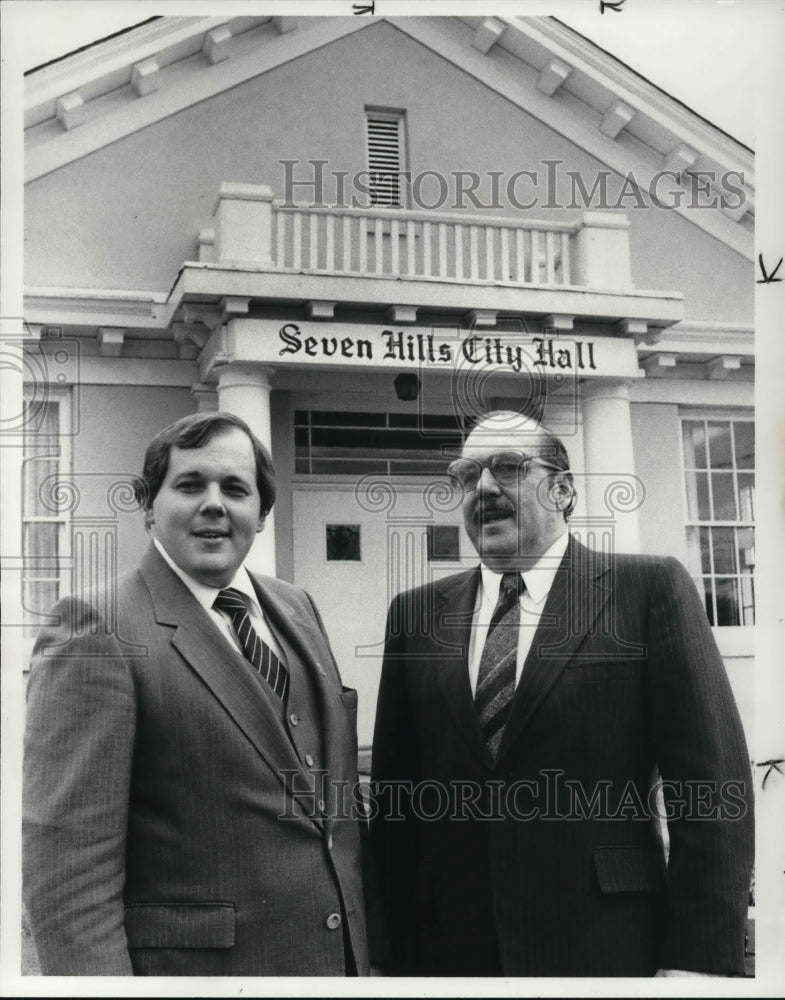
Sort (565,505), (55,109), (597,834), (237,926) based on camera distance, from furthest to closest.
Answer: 1. (55,109)
2. (565,505)
3. (597,834)
4. (237,926)

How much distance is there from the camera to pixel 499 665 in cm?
298

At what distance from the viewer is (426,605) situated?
3.13 m

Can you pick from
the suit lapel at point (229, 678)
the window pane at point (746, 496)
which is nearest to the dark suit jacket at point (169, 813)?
the suit lapel at point (229, 678)

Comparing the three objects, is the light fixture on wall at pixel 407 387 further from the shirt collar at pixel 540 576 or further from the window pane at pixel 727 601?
the window pane at pixel 727 601

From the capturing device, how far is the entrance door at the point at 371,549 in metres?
3.12

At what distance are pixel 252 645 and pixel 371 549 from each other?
58cm

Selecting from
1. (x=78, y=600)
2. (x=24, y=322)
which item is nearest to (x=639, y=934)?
(x=78, y=600)

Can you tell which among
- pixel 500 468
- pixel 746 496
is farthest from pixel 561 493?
pixel 746 496

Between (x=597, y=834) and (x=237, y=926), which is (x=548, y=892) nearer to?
(x=597, y=834)

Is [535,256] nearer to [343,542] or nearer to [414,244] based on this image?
[414,244]

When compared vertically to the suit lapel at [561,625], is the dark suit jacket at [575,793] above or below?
below

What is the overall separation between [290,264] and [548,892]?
79.2 inches

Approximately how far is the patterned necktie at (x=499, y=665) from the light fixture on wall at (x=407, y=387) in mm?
679

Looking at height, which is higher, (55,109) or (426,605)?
(55,109)
